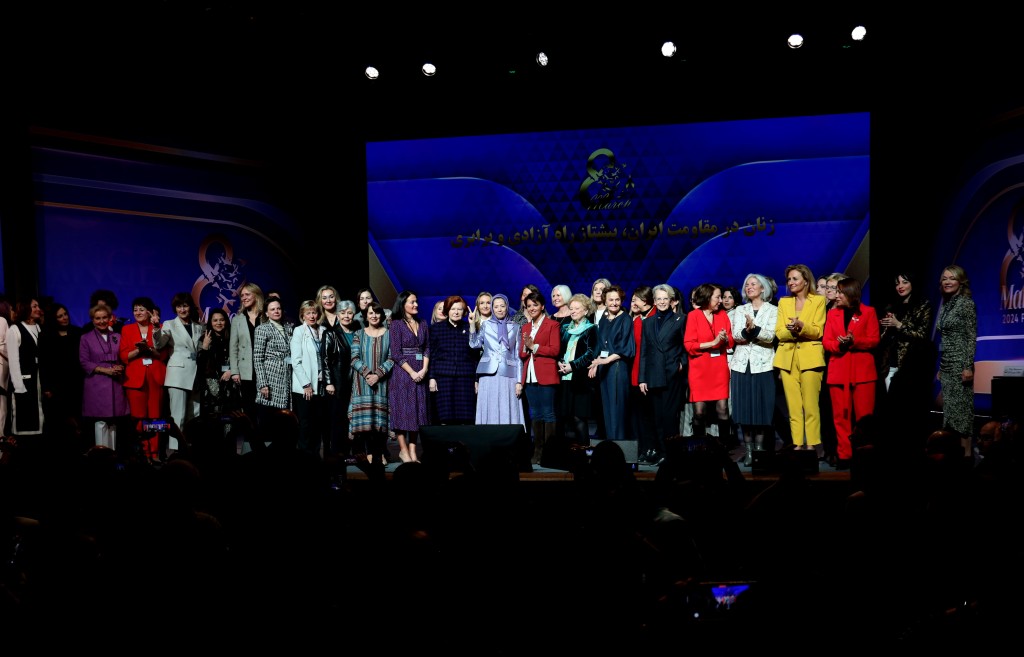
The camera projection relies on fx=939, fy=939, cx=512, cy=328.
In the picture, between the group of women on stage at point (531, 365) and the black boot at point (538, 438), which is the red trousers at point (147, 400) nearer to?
the group of women on stage at point (531, 365)

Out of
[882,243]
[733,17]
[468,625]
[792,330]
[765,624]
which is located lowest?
[468,625]

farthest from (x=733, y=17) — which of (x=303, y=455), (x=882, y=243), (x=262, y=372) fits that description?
(x=303, y=455)

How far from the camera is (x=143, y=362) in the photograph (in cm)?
770

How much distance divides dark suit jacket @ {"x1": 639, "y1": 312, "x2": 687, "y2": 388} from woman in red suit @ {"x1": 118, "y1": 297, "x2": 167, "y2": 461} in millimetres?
3975

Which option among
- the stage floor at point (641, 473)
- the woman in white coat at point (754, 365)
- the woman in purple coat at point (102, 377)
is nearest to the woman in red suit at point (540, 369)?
the stage floor at point (641, 473)

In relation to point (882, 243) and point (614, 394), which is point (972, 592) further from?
point (882, 243)

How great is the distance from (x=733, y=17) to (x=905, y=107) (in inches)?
76.5

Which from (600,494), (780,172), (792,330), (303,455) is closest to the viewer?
(600,494)

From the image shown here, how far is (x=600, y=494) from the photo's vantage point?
2262 mm

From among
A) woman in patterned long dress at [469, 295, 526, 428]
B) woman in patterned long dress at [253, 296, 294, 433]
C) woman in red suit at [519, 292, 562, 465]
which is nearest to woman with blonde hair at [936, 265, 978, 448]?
woman in red suit at [519, 292, 562, 465]

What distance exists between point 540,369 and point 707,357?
129 cm

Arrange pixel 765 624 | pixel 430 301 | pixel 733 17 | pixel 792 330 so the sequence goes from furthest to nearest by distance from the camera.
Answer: pixel 430 301 < pixel 733 17 < pixel 792 330 < pixel 765 624

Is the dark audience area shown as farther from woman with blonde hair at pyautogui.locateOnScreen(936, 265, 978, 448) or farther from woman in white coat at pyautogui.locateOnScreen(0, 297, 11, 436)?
woman in white coat at pyautogui.locateOnScreen(0, 297, 11, 436)

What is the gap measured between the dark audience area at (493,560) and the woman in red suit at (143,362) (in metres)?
5.24
